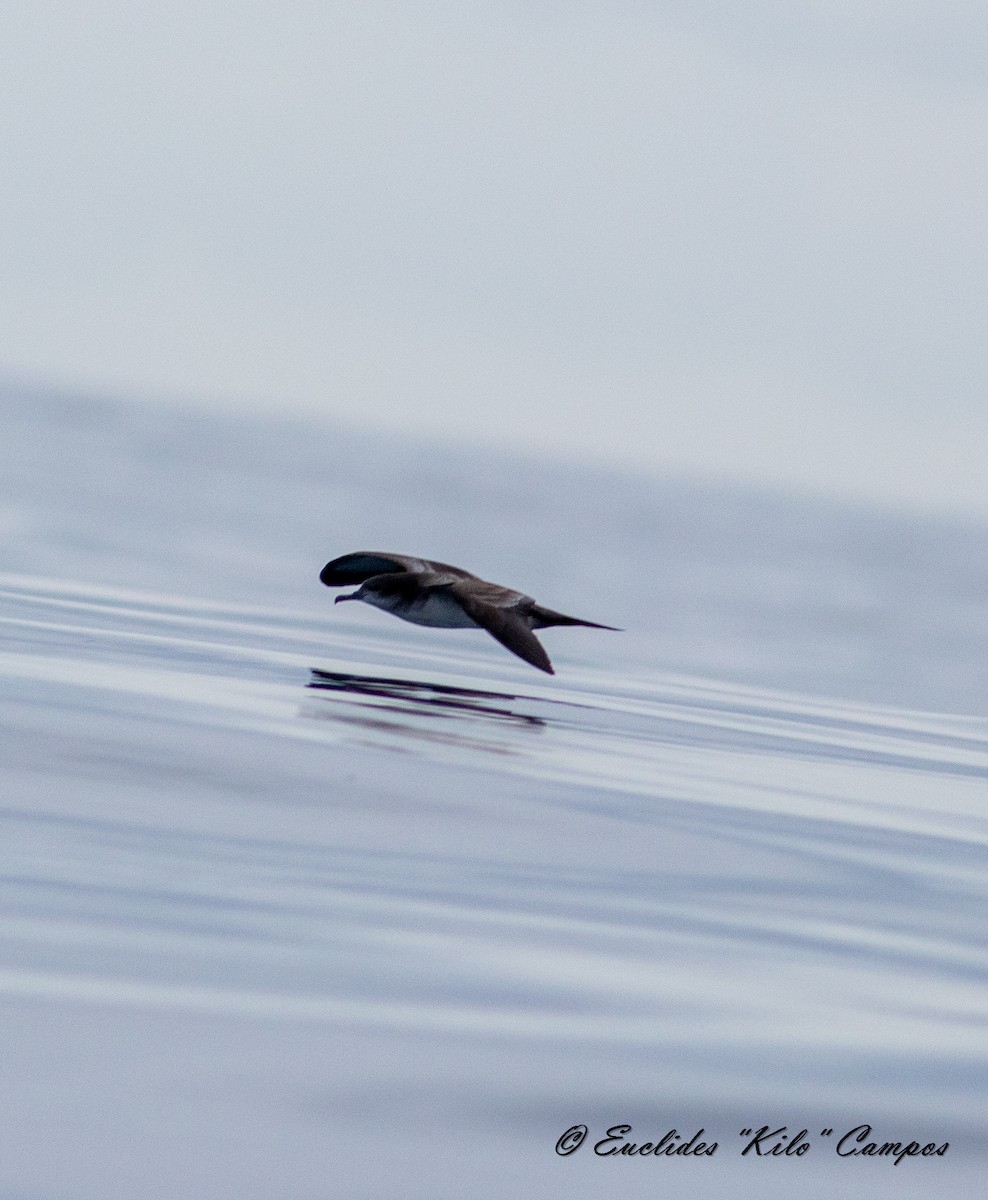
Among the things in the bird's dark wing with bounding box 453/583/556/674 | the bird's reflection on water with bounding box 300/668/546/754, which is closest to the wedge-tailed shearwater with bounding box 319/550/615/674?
the bird's dark wing with bounding box 453/583/556/674

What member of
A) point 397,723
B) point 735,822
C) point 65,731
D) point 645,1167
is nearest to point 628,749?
point 397,723

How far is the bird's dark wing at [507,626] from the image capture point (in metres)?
15.7

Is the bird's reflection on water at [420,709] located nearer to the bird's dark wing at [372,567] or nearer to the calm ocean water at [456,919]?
the calm ocean water at [456,919]

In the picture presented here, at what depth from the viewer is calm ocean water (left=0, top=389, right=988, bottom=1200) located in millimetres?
6324

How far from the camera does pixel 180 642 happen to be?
1761 cm

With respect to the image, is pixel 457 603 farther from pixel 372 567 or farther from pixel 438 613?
pixel 372 567

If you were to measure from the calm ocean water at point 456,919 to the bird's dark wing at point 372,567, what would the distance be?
56 centimetres

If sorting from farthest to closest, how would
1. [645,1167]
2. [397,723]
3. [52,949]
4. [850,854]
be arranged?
[397,723] < [850,854] < [52,949] < [645,1167]

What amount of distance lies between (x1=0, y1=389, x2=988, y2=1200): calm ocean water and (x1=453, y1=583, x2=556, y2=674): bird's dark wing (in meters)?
0.38

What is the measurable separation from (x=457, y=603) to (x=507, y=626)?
972mm

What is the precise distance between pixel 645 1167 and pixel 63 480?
41880mm

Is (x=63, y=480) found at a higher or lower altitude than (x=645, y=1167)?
higher

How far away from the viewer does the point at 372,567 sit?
1942cm

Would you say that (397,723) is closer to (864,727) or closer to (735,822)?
(735,822)
